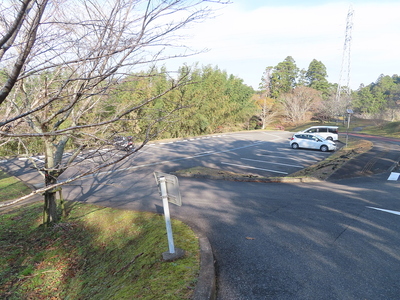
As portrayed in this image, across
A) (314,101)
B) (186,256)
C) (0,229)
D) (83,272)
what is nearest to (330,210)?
(186,256)

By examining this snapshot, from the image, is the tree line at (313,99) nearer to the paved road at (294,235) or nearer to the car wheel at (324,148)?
the car wheel at (324,148)

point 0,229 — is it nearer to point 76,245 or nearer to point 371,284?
point 76,245

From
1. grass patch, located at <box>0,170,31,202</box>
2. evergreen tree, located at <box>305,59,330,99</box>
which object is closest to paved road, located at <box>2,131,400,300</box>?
grass patch, located at <box>0,170,31,202</box>

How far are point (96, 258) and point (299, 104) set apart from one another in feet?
135

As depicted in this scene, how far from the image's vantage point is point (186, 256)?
3.63 metres

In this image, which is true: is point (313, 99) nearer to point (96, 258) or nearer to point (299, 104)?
point (299, 104)

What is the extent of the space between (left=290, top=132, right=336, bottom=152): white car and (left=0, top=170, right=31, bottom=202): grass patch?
15515 mm

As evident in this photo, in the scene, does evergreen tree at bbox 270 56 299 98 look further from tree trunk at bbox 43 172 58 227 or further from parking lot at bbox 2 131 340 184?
tree trunk at bbox 43 172 58 227

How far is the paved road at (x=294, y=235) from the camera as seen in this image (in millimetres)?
3002

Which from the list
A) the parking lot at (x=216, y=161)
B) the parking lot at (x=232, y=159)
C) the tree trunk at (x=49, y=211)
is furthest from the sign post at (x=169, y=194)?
the parking lot at (x=232, y=159)

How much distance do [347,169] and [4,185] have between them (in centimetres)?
1375

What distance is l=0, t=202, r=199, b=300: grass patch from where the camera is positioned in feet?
10.7

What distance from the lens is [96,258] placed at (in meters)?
4.76

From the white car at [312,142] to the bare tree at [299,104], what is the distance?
24.1m
